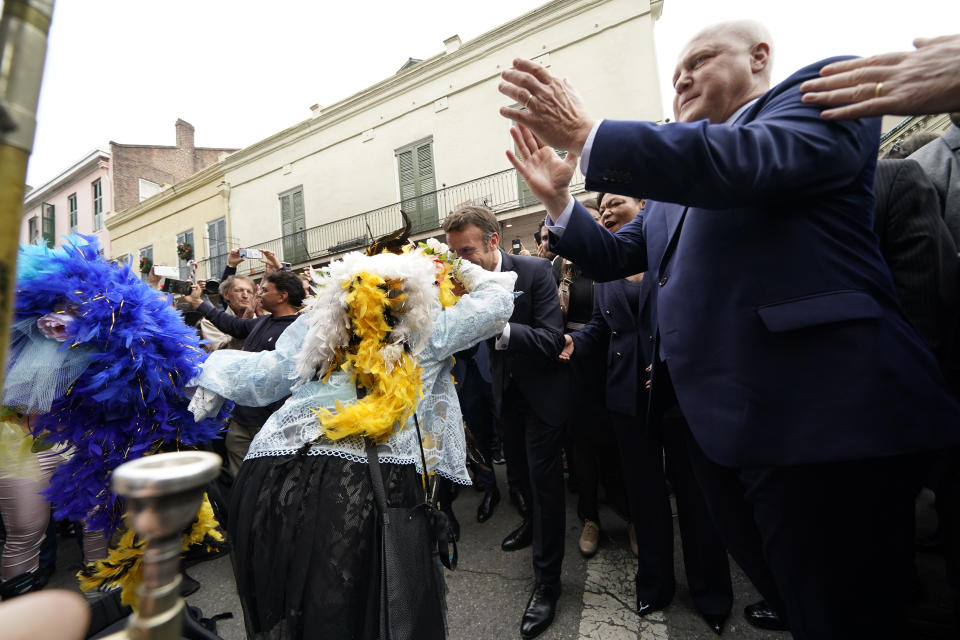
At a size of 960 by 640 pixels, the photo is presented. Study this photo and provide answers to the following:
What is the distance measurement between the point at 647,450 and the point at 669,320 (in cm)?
125

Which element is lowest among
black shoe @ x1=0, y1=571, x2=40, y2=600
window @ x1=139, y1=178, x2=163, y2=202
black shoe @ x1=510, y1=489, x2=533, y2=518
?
black shoe @ x1=510, y1=489, x2=533, y2=518

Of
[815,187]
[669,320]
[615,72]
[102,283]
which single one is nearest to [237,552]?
[102,283]

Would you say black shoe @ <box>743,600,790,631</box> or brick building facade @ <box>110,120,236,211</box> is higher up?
brick building facade @ <box>110,120,236,211</box>

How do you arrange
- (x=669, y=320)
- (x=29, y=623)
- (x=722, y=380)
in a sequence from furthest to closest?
(x=669, y=320) < (x=722, y=380) < (x=29, y=623)

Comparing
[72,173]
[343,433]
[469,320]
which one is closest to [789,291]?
[469,320]

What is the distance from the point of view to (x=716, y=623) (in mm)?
2059

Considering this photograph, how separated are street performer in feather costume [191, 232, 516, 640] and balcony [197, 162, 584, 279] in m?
8.28

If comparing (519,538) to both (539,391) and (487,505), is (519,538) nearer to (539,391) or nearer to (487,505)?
(487,505)

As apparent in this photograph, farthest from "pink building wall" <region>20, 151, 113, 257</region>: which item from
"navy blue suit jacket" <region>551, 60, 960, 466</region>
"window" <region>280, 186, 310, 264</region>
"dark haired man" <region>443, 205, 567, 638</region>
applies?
"navy blue suit jacket" <region>551, 60, 960, 466</region>

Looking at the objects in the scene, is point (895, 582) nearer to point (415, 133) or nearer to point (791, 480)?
point (791, 480)

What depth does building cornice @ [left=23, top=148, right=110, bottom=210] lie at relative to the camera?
60.8ft

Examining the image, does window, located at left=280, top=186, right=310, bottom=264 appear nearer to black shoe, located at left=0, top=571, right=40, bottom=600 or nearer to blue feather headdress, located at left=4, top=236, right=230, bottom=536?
black shoe, located at left=0, top=571, right=40, bottom=600

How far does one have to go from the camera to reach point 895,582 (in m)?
1.06

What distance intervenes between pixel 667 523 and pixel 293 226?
569 inches
